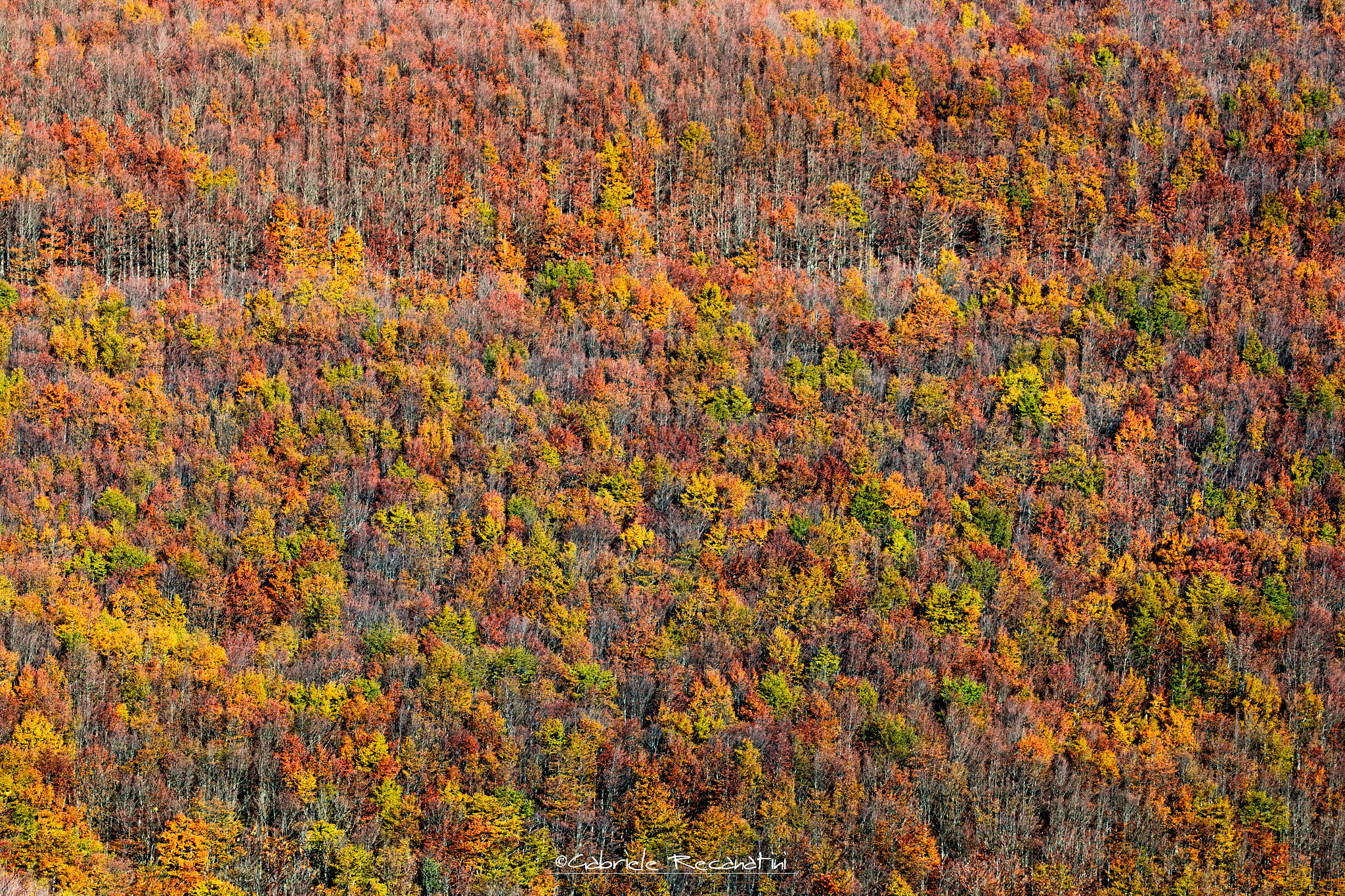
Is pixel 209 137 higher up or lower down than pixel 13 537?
higher up

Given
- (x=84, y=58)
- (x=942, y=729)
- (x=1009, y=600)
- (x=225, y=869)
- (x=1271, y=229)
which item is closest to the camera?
(x=225, y=869)

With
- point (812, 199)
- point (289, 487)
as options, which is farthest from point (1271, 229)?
point (289, 487)

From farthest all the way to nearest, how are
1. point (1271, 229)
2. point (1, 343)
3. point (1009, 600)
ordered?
point (1271, 229)
point (1, 343)
point (1009, 600)

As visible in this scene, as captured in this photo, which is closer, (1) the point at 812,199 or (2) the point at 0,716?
(2) the point at 0,716

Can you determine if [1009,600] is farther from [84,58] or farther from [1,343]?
[84,58]

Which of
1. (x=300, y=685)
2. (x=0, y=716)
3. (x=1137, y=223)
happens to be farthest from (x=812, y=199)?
(x=0, y=716)

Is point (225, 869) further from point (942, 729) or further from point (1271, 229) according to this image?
point (1271, 229)

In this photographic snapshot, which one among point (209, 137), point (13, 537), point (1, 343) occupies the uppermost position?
point (209, 137)
